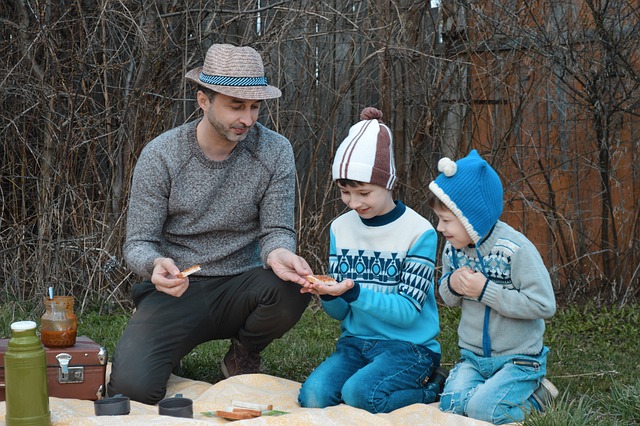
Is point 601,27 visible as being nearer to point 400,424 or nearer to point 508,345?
point 508,345

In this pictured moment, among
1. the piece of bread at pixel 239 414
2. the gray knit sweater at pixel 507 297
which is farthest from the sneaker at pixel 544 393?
the piece of bread at pixel 239 414

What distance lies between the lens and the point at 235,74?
4020 millimetres

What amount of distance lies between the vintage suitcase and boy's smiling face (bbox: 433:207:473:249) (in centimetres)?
151

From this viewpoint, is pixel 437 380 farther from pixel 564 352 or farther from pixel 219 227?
pixel 564 352

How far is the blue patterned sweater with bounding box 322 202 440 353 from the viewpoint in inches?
148

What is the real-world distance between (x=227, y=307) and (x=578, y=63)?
3099 millimetres

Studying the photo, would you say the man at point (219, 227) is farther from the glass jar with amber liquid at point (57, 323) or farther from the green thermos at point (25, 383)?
the green thermos at point (25, 383)

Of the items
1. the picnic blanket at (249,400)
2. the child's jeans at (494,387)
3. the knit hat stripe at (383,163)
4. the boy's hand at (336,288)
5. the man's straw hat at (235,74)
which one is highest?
the man's straw hat at (235,74)

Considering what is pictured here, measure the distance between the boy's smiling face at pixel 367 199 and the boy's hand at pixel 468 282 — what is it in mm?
432

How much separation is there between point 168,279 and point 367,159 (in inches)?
37.7

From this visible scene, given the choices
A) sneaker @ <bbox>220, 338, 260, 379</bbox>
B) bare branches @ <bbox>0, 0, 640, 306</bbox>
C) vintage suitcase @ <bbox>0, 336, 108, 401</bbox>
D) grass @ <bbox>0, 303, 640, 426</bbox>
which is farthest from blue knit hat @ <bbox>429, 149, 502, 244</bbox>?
bare branches @ <bbox>0, 0, 640, 306</bbox>

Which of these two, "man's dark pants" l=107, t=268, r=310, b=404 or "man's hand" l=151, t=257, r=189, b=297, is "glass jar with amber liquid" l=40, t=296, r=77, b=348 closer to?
"man's dark pants" l=107, t=268, r=310, b=404

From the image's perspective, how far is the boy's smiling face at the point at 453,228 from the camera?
143 inches

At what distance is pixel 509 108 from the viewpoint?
632 centimetres
